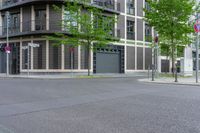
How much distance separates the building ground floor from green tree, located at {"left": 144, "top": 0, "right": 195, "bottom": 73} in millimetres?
9454

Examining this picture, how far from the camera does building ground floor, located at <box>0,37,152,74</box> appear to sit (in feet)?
90.3

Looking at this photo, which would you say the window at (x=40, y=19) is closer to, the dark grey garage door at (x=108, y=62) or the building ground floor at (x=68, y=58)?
the building ground floor at (x=68, y=58)

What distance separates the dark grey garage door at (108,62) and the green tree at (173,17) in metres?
10.3

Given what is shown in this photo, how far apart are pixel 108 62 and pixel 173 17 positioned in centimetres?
1266

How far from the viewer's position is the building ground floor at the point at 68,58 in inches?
1084

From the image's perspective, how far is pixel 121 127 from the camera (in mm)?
4699

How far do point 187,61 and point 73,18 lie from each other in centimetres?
1354

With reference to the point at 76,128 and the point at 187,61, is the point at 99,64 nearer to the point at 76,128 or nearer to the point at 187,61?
the point at 187,61

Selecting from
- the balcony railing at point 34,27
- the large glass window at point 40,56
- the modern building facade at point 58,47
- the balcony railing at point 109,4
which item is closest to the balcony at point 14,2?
the modern building facade at point 58,47

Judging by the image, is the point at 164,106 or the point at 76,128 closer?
the point at 76,128

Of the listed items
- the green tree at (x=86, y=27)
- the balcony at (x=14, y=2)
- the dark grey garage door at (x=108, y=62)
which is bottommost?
the dark grey garage door at (x=108, y=62)

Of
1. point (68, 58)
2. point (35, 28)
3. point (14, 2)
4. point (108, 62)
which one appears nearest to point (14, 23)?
point (14, 2)

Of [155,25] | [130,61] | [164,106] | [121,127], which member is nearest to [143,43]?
[130,61]

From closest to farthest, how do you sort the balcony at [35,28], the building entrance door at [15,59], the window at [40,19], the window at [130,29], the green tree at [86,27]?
the green tree at [86,27] < the balcony at [35,28] < the window at [40,19] < the building entrance door at [15,59] < the window at [130,29]
